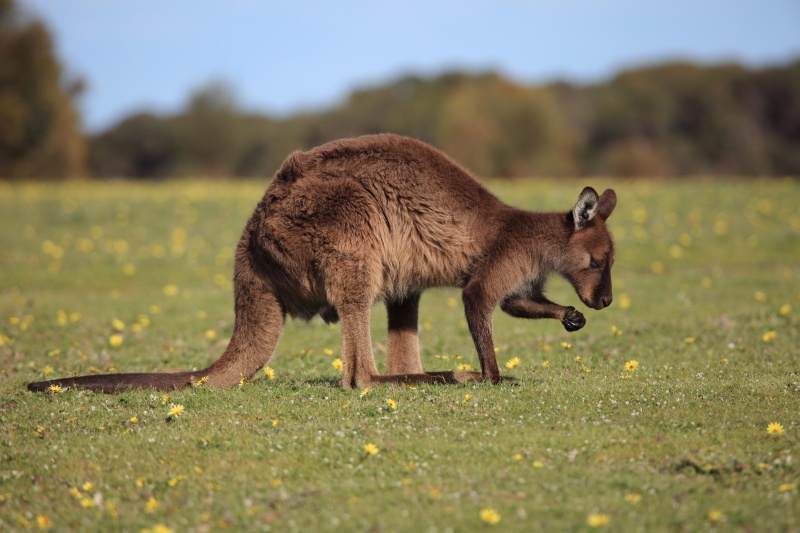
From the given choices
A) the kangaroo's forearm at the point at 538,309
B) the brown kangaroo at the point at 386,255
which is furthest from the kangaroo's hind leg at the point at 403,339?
the kangaroo's forearm at the point at 538,309

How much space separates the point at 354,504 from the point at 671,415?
2.69m

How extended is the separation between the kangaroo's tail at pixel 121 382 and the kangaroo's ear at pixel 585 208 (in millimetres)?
3630

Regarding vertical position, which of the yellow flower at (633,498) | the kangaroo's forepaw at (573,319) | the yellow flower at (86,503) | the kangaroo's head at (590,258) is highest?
the kangaroo's head at (590,258)

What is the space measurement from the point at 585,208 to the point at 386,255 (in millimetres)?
1820

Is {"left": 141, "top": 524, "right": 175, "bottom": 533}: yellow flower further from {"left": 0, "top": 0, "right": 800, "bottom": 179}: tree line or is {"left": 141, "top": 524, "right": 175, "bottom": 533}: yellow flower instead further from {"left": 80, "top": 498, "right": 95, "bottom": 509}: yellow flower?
{"left": 0, "top": 0, "right": 800, "bottom": 179}: tree line

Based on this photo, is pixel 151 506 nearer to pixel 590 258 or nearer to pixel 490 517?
pixel 490 517

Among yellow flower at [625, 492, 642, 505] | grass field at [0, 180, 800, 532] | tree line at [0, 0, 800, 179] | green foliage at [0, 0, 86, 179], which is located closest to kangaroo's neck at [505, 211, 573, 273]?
grass field at [0, 180, 800, 532]

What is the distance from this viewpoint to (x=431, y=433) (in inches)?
241

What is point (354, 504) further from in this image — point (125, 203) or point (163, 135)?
point (163, 135)

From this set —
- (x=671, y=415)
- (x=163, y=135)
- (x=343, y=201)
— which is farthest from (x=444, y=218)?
(x=163, y=135)

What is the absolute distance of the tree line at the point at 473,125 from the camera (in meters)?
42.8

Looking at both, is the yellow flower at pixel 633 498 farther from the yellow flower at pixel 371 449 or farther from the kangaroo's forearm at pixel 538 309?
the kangaroo's forearm at pixel 538 309

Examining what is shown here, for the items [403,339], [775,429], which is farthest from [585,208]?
[775,429]

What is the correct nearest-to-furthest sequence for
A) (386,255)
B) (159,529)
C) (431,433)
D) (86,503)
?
(159,529)
(86,503)
(431,433)
(386,255)
